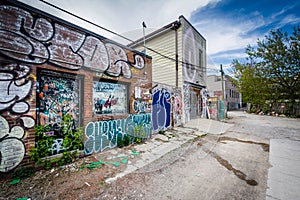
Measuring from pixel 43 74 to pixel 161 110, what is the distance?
4.71 meters

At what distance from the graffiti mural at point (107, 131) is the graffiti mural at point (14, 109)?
4.28ft

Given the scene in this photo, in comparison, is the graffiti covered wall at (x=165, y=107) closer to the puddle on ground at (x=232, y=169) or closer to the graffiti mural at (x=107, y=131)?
the graffiti mural at (x=107, y=131)

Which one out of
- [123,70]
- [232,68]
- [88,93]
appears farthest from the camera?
[232,68]

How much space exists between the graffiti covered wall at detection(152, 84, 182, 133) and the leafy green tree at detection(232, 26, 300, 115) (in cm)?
1490

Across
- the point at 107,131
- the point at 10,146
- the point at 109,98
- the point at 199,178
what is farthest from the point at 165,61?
the point at 10,146

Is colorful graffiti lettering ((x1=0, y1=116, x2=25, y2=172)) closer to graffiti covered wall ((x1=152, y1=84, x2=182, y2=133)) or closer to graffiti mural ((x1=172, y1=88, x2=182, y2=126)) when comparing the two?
graffiti covered wall ((x1=152, y1=84, x2=182, y2=133))

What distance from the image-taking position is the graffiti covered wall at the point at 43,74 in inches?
95.7

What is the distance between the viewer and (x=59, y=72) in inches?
123

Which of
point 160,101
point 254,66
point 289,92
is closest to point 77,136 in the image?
point 160,101

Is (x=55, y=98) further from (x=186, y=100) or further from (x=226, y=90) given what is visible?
(x=226, y=90)

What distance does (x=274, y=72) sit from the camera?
1495 centimetres

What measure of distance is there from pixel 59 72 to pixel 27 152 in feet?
6.10

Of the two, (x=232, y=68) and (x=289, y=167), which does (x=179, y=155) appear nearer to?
(x=289, y=167)

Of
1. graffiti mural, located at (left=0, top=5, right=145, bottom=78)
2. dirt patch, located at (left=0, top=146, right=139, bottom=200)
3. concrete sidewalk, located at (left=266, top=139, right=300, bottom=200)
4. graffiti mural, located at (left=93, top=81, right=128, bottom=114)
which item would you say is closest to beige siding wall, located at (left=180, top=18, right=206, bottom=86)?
graffiti mural, located at (left=93, top=81, right=128, bottom=114)
